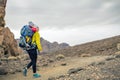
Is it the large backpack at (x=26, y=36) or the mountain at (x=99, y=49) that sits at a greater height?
the large backpack at (x=26, y=36)

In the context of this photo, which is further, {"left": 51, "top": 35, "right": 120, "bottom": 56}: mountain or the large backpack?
{"left": 51, "top": 35, "right": 120, "bottom": 56}: mountain

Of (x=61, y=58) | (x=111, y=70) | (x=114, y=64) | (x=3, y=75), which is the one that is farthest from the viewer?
(x=61, y=58)

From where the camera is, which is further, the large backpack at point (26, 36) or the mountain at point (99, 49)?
the mountain at point (99, 49)

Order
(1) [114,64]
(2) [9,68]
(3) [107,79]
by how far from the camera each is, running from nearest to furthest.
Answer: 1. (3) [107,79]
2. (1) [114,64]
3. (2) [9,68]

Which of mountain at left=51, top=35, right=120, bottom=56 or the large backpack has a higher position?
the large backpack

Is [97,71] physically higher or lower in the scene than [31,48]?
lower

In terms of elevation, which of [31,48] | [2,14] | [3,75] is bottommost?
[3,75]

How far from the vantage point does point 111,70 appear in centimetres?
1360

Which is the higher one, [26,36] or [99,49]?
[26,36]

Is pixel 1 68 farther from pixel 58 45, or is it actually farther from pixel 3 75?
pixel 58 45

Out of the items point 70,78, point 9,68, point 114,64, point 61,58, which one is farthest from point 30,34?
point 61,58

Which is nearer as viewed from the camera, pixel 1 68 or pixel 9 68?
pixel 1 68

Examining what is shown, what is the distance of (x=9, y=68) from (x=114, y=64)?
6.82 m

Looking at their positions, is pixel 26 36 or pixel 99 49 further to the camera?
pixel 99 49
